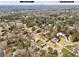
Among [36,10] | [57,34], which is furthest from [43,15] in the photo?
[57,34]

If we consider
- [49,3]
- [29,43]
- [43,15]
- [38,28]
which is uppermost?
[49,3]

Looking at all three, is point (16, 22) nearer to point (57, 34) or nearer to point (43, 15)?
point (43, 15)

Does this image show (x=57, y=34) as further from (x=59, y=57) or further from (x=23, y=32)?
(x=23, y=32)

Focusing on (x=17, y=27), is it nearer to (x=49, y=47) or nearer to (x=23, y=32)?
(x=23, y=32)

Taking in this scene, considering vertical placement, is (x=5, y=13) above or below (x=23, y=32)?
above

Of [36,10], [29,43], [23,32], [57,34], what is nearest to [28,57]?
[29,43]

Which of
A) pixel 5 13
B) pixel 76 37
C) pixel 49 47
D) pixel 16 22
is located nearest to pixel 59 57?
pixel 49 47

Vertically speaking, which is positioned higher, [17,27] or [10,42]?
[17,27]

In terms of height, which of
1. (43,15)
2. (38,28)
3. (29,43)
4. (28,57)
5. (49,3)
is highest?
(49,3)
